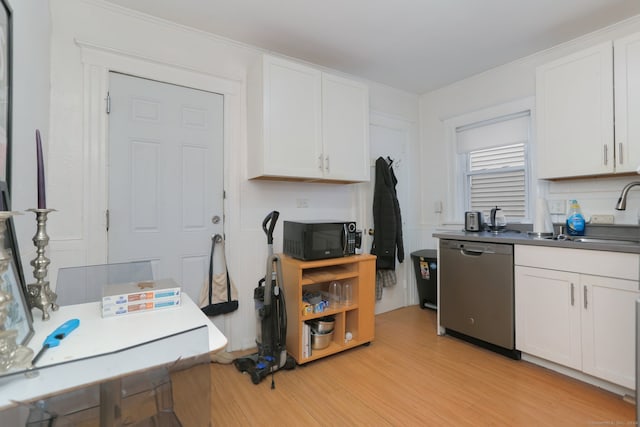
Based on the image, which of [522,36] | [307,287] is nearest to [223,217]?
[307,287]

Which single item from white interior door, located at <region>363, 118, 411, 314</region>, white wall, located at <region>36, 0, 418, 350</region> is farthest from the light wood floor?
white interior door, located at <region>363, 118, 411, 314</region>

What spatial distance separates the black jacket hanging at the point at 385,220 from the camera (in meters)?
3.30

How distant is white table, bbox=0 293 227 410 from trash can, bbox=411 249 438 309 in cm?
285

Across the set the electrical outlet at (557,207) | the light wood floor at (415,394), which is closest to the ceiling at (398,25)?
the electrical outlet at (557,207)

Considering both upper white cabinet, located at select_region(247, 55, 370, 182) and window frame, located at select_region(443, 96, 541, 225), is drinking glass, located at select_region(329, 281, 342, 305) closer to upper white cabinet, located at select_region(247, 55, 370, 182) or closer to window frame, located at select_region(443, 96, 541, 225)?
upper white cabinet, located at select_region(247, 55, 370, 182)

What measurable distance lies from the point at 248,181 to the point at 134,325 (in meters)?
1.77

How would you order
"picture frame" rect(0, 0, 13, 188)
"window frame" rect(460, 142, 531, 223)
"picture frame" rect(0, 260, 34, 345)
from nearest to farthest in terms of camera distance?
1. "picture frame" rect(0, 260, 34, 345)
2. "picture frame" rect(0, 0, 13, 188)
3. "window frame" rect(460, 142, 531, 223)

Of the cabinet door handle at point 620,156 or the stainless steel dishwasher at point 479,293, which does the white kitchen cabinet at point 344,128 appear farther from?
the cabinet door handle at point 620,156

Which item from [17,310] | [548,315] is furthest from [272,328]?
[548,315]

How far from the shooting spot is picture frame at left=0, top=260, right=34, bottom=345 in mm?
813

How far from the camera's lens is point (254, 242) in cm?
269

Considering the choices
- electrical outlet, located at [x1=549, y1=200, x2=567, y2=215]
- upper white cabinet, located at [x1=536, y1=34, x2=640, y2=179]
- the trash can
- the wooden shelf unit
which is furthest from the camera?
the trash can

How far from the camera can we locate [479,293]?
2.53 metres

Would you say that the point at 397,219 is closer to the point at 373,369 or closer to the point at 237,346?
the point at 373,369
